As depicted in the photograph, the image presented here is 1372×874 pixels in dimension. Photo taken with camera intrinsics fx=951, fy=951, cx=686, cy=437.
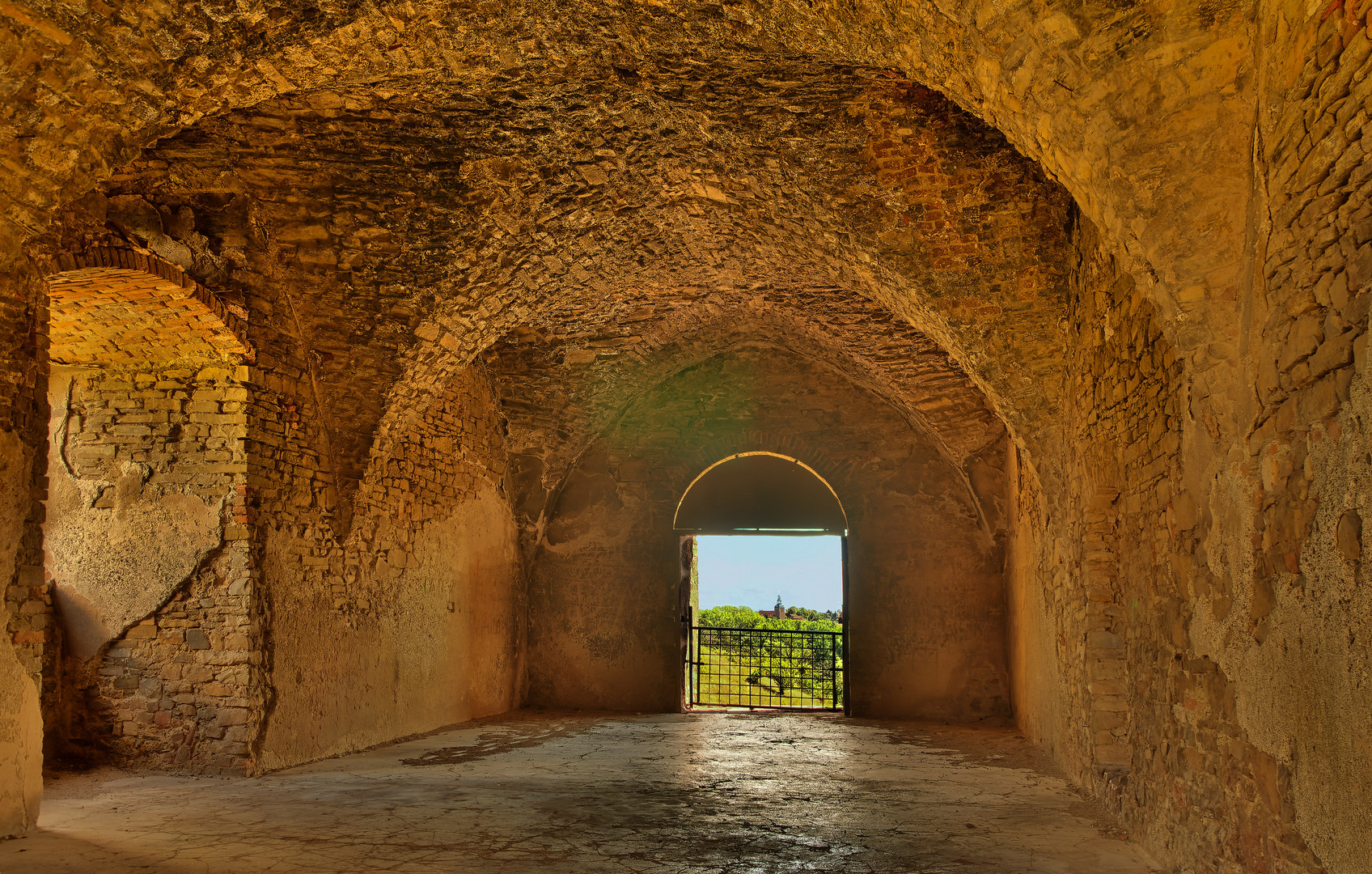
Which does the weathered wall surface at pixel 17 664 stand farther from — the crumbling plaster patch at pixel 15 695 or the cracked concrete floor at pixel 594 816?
the cracked concrete floor at pixel 594 816

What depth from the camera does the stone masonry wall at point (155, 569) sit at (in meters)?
5.22

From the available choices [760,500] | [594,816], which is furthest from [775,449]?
[594,816]

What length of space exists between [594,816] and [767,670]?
390 inches

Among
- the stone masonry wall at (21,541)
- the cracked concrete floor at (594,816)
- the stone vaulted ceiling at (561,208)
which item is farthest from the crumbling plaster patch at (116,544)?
the stone masonry wall at (21,541)

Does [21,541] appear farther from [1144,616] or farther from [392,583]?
[1144,616]

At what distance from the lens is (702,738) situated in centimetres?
699

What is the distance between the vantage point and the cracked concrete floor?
3.47 m

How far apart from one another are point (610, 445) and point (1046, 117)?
21.7ft

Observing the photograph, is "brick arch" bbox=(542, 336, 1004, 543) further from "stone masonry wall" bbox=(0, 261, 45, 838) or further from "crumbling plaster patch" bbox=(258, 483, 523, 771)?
"stone masonry wall" bbox=(0, 261, 45, 838)

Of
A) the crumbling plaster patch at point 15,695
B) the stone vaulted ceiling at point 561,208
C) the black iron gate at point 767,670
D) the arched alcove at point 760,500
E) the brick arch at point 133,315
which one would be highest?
the stone vaulted ceiling at point 561,208

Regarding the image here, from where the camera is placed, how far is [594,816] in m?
4.23

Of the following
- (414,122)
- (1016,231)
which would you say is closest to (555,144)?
(414,122)

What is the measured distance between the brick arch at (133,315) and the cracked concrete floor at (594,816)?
7.57ft

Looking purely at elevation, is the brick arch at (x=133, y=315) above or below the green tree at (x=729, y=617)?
above
